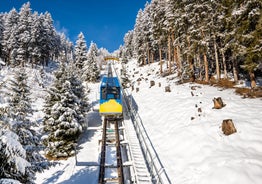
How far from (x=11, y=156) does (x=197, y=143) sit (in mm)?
10090

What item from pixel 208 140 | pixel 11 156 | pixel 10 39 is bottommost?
pixel 208 140

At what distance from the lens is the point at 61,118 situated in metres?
16.9

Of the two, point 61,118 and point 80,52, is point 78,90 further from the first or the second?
point 80,52

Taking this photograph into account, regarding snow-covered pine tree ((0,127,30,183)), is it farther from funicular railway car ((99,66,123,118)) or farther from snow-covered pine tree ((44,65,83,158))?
funicular railway car ((99,66,123,118))

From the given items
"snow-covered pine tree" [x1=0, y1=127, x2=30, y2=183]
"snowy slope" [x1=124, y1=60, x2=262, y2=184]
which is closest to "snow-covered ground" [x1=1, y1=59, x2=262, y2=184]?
"snowy slope" [x1=124, y1=60, x2=262, y2=184]

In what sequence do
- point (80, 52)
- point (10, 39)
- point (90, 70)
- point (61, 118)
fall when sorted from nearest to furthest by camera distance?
1. point (61, 118)
2. point (90, 70)
3. point (10, 39)
4. point (80, 52)

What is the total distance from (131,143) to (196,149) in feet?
16.7

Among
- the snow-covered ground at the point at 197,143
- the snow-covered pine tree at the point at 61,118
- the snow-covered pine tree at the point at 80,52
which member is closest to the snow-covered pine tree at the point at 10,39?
the snow-covered pine tree at the point at 80,52

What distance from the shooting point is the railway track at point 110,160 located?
37.1 feet

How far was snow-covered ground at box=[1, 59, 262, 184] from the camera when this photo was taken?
9.34 meters

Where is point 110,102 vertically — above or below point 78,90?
below

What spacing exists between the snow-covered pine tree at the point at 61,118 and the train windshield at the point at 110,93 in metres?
2.71

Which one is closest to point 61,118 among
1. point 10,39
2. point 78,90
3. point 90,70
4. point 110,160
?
point 78,90

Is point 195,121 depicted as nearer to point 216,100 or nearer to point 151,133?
point 216,100
